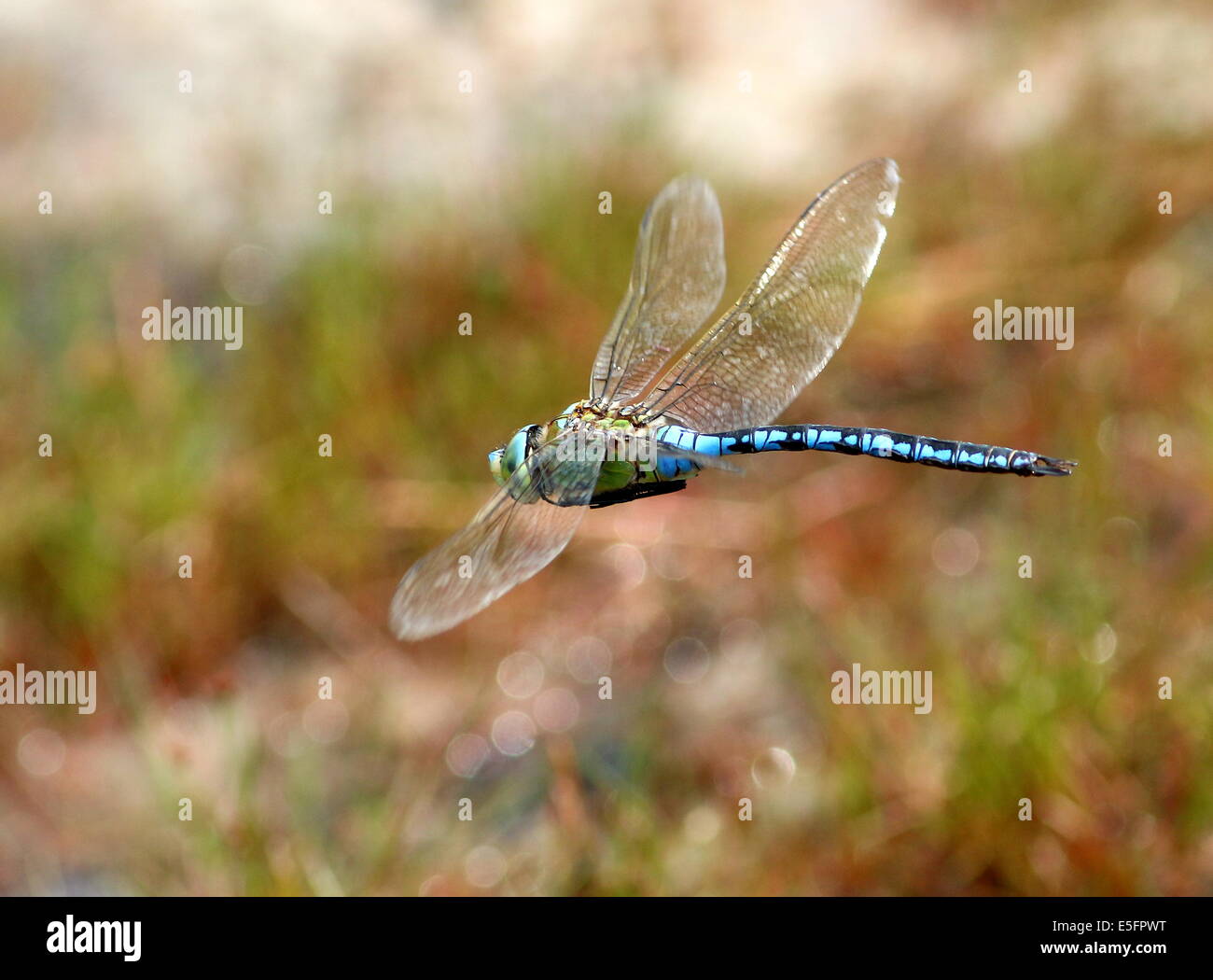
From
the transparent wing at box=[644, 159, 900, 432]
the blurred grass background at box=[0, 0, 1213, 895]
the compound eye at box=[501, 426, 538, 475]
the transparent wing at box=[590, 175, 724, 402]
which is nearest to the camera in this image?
the compound eye at box=[501, 426, 538, 475]

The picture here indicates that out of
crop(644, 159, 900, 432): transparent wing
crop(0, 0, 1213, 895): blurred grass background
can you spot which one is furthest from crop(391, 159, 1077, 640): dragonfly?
crop(0, 0, 1213, 895): blurred grass background

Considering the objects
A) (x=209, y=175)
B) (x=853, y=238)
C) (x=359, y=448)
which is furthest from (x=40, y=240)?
(x=853, y=238)

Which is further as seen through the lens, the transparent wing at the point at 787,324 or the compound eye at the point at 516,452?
the transparent wing at the point at 787,324

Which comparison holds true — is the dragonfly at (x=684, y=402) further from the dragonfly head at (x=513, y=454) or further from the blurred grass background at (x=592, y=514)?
the blurred grass background at (x=592, y=514)

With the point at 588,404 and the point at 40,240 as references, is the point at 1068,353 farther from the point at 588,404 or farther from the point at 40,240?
the point at 40,240

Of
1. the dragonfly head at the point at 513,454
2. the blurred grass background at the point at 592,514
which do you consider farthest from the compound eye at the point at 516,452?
the blurred grass background at the point at 592,514

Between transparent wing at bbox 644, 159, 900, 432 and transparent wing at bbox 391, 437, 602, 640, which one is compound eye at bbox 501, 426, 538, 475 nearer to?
transparent wing at bbox 391, 437, 602, 640
